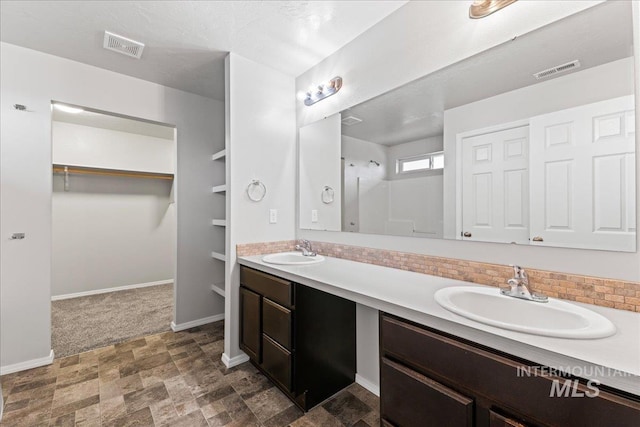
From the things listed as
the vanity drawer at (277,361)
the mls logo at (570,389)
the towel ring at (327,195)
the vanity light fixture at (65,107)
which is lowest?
the vanity drawer at (277,361)

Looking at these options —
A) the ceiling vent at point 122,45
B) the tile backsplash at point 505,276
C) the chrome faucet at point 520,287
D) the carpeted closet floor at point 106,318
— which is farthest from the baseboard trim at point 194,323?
the chrome faucet at point 520,287

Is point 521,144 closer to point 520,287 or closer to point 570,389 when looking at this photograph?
point 520,287

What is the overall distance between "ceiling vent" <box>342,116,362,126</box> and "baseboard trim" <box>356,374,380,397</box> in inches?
75.7

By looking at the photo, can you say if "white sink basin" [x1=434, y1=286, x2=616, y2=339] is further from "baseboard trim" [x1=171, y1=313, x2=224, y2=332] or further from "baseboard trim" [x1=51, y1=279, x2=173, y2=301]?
"baseboard trim" [x1=51, y1=279, x2=173, y2=301]

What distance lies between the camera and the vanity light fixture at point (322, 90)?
7.23 ft

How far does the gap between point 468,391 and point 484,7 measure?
5.72 ft

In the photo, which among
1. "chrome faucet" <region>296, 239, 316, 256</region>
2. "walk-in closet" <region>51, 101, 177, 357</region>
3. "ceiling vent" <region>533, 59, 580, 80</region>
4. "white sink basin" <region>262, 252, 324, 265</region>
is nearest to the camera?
"ceiling vent" <region>533, 59, 580, 80</region>

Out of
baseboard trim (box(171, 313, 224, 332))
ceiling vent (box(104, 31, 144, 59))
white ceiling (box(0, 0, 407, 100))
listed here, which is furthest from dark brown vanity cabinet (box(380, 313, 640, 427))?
ceiling vent (box(104, 31, 144, 59))

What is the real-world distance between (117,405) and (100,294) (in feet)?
10.3

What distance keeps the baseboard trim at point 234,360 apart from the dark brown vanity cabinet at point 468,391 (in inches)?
57.9

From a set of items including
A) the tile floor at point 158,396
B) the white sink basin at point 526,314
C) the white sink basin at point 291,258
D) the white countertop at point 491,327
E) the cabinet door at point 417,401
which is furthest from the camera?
the white sink basin at point 291,258

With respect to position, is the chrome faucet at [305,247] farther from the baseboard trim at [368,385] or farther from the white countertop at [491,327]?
the baseboard trim at [368,385]

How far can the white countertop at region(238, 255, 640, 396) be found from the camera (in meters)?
0.67

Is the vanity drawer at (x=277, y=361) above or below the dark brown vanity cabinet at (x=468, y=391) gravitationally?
below
